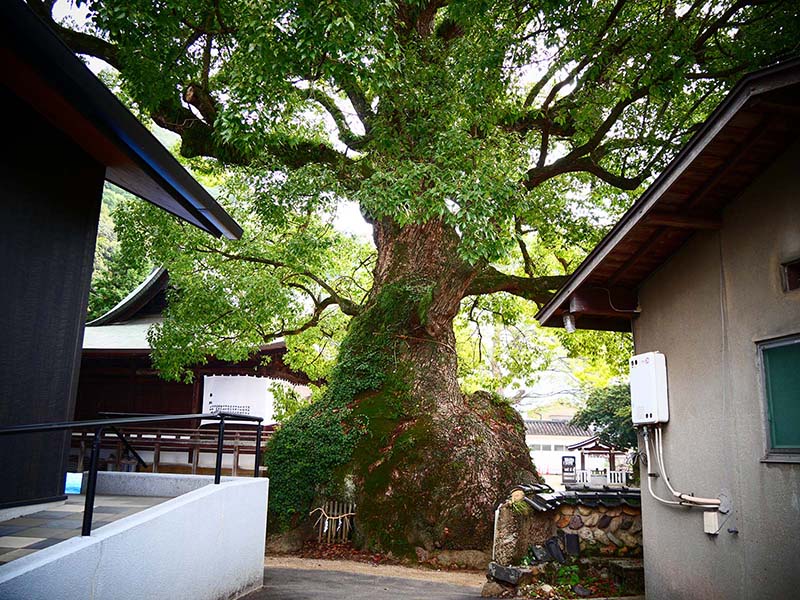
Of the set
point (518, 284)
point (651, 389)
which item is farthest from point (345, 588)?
point (518, 284)

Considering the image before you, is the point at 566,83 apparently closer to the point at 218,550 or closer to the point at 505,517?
the point at 505,517

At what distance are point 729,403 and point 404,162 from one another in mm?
5254

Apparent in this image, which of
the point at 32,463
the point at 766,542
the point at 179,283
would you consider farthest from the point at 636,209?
the point at 179,283

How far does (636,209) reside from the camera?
6.04m

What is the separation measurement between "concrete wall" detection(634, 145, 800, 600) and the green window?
0.08 m

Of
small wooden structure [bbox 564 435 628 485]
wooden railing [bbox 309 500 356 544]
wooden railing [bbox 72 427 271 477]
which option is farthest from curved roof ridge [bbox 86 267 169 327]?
small wooden structure [bbox 564 435 628 485]

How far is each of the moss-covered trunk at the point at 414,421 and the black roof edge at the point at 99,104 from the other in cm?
585

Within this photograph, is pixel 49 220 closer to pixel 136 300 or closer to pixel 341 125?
pixel 341 125

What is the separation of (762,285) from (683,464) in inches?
75.6

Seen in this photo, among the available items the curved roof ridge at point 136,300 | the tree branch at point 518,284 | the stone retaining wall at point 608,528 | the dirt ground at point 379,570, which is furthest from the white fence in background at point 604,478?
the curved roof ridge at point 136,300

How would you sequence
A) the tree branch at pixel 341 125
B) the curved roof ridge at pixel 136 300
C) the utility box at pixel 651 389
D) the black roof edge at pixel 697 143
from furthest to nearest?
the curved roof ridge at pixel 136 300, the tree branch at pixel 341 125, the utility box at pixel 651 389, the black roof edge at pixel 697 143

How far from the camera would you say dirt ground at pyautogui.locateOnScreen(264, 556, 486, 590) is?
9523mm

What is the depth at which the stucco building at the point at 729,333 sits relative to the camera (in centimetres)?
501

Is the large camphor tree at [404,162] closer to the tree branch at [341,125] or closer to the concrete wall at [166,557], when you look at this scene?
the tree branch at [341,125]
